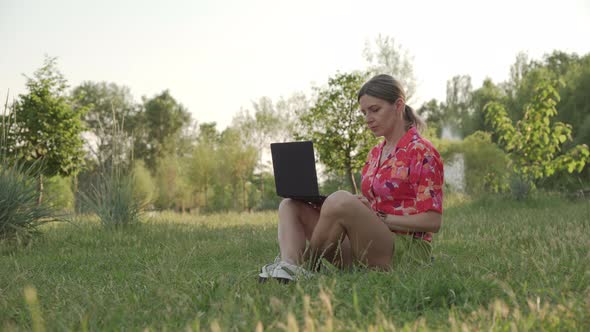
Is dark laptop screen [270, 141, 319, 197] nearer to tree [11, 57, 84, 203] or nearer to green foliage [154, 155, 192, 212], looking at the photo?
tree [11, 57, 84, 203]

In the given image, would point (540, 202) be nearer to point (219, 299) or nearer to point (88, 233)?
point (88, 233)

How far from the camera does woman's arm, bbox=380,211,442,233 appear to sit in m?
3.56

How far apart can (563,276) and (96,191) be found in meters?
6.52

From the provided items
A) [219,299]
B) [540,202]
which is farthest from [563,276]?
[540,202]

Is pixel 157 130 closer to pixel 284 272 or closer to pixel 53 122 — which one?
pixel 53 122

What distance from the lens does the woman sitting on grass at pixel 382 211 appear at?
Answer: 11.4 ft

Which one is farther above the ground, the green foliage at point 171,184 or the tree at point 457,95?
the tree at point 457,95

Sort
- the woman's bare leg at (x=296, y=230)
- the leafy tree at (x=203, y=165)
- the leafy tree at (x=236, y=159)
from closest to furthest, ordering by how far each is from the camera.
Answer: the woman's bare leg at (x=296, y=230) < the leafy tree at (x=236, y=159) < the leafy tree at (x=203, y=165)

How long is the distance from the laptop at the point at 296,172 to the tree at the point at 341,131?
1255 cm

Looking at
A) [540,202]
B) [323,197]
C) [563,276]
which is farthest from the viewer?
[540,202]

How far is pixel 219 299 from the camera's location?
8.98 feet

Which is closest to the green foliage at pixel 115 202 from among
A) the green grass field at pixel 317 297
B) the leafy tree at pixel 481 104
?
the green grass field at pixel 317 297

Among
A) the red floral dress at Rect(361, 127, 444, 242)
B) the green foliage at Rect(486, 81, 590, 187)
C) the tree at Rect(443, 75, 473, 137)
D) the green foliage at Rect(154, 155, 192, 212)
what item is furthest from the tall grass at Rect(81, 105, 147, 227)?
the tree at Rect(443, 75, 473, 137)

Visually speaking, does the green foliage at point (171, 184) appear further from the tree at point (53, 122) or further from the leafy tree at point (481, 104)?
the leafy tree at point (481, 104)
